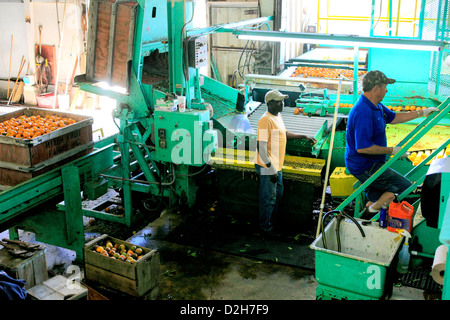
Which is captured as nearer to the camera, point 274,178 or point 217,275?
point 217,275

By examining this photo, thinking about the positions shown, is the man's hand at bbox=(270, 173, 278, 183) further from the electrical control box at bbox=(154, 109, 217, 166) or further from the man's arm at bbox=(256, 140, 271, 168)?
the electrical control box at bbox=(154, 109, 217, 166)

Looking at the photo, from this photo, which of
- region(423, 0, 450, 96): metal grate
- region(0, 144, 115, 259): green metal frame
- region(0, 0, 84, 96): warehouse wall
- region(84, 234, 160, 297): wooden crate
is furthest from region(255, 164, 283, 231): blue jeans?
region(0, 0, 84, 96): warehouse wall

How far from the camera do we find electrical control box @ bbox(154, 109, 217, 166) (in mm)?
6293

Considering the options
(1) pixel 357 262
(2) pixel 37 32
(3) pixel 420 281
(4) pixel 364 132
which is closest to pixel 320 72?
(4) pixel 364 132

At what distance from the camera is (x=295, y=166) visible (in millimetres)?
6441

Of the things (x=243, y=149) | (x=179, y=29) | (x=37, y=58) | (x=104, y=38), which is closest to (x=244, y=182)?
(x=243, y=149)

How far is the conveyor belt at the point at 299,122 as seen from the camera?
23.0 feet

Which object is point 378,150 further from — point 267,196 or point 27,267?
point 27,267

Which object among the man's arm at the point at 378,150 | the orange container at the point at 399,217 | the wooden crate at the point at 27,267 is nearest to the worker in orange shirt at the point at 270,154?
the man's arm at the point at 378,150

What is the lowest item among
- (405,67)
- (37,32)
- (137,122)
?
(137,122)

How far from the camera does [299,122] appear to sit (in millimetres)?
7465

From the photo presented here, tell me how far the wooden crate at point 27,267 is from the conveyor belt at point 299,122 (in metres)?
3.61

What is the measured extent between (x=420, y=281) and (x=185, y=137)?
3.44 metres

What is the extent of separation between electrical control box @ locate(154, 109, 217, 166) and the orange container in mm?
2766
